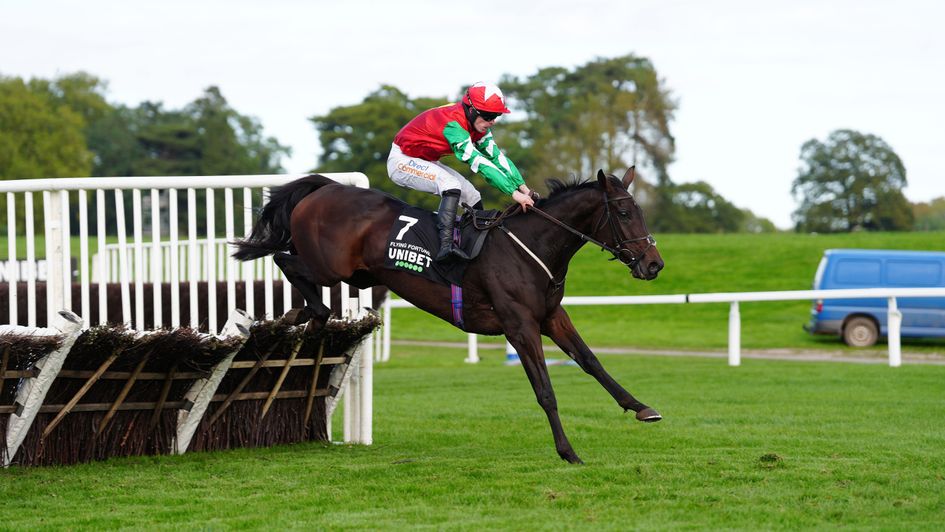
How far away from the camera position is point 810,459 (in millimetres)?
6871

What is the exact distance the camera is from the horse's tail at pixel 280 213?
7.98 meters

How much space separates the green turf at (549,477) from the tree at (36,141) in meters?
50.8

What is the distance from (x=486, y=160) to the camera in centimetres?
719

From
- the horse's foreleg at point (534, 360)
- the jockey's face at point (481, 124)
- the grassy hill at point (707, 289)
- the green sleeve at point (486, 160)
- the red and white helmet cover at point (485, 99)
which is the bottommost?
the grassy hill at point (707, 289)

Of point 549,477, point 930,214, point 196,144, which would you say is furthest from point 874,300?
point 196,144

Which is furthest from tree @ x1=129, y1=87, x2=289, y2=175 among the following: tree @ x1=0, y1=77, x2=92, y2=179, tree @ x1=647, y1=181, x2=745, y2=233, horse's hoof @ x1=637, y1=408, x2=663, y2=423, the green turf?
horse's hoof @ x1=637, y1=408, x2=663, y2=423

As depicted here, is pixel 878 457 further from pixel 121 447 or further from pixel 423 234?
pixel 121 447

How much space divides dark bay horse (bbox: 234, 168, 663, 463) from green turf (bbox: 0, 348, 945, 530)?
672mm

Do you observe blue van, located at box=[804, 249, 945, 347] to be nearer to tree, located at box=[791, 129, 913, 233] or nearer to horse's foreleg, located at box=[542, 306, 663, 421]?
horse's foreleg, located at box=[542, 306, 663, 421]

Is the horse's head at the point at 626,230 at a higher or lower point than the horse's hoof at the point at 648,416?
higher

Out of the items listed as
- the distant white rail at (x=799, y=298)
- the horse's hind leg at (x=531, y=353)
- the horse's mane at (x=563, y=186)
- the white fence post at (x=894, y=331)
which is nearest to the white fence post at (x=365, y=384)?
the horse's hind leg at (x=531, y=353)

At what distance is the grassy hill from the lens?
26241mm

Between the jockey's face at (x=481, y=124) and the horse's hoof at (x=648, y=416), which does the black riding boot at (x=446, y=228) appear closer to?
the jockey's face at (x=481, y=124)

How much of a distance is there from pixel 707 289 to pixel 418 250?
26.8m
